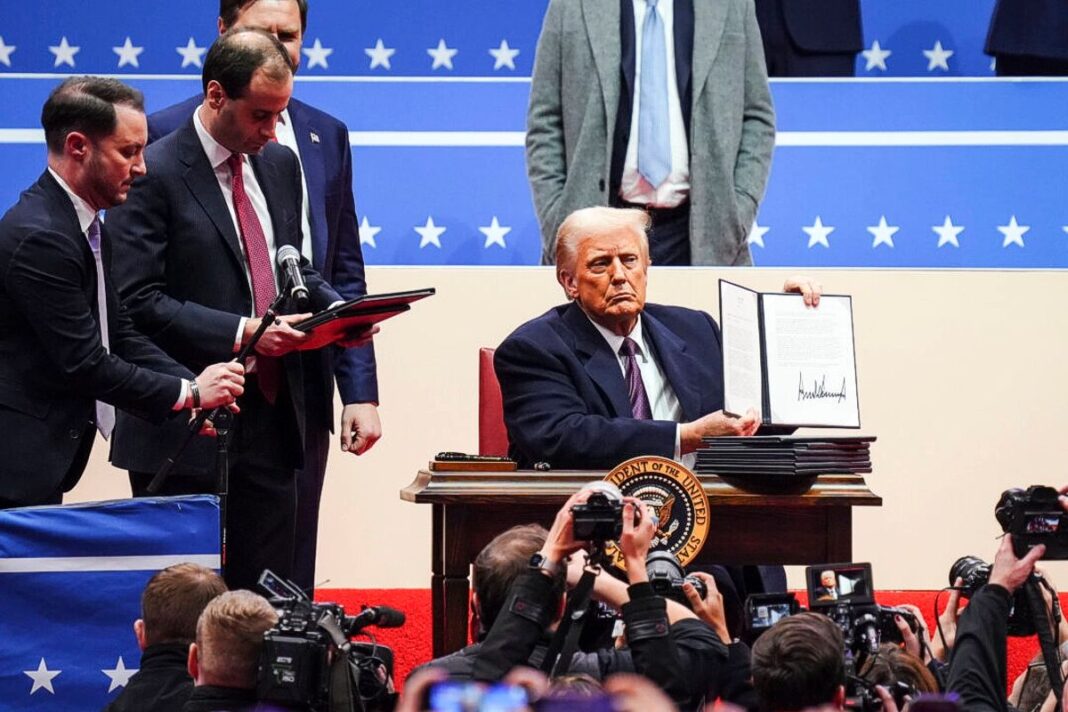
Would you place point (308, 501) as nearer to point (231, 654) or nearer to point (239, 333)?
point (239, 333)

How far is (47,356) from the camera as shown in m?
3.41

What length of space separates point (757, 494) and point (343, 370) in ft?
3.92

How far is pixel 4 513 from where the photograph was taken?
3209 mm

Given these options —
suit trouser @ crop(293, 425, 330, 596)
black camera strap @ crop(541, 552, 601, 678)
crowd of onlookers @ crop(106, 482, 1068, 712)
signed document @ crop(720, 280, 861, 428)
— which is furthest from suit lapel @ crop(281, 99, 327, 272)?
black camera strap @ crop(541, 552, 601, 678)

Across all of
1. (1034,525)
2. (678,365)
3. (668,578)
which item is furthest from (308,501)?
(1034,525)

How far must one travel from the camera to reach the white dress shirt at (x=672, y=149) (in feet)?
18.4

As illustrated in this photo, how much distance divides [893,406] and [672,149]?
44.6 inches

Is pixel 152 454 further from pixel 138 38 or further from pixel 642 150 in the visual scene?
pixel 138 38

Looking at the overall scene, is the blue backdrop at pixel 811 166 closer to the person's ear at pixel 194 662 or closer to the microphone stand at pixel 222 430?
the microphone stand at pixel 222 430

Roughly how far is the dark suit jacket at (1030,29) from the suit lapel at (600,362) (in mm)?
2742

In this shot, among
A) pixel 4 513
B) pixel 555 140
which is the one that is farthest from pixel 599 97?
pixel 4 513

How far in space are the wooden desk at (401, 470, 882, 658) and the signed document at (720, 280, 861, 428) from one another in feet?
0.75

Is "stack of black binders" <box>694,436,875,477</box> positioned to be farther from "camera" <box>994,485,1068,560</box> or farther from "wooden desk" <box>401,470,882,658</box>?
"camera" <box>994,485,1068,560</box>

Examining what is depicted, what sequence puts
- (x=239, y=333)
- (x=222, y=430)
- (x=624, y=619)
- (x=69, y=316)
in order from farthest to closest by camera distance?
1. (x=239, y=333)
2. (x=222, y=430)
3. (x=69, y=316)
4. (x=624, y=619)
